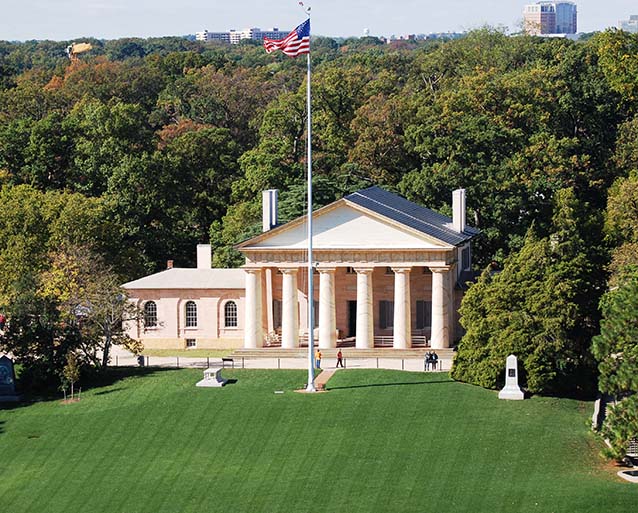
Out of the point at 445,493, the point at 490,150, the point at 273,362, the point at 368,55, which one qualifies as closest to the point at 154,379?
the point at 273,362

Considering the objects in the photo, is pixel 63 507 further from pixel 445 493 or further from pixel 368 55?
pixel 368 55

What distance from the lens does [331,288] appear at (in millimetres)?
87625

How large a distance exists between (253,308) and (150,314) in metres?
7.82

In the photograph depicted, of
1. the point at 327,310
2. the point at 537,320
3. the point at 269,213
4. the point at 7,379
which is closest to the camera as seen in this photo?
the point at 537,320

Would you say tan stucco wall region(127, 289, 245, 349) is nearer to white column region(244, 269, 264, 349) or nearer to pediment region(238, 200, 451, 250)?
white column region(244, 269, 264, 349)

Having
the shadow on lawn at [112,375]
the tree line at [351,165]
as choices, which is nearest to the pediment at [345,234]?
the tree line at [351,165]

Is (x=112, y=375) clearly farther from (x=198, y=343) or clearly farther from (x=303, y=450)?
(x=303, y=450)

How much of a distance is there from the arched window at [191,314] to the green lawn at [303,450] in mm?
12612

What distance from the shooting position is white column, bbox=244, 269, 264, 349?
88188 mm

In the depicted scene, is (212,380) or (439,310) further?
(439,310)

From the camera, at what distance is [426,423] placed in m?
70.0

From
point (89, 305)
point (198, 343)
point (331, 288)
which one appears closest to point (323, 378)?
point (331, 288)

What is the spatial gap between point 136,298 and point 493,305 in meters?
24.3

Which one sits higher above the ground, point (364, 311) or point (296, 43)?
point (296, 43)
